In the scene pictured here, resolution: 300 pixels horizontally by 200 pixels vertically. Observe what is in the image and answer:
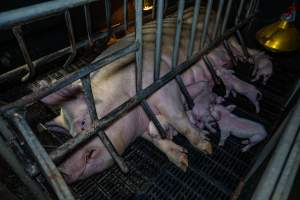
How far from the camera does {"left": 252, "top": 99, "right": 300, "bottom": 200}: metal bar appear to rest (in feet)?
3.17

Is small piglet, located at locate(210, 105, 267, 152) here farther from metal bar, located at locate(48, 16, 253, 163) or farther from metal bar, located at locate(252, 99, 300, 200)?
metal bar, located at locate(252, 99, 300, 200)

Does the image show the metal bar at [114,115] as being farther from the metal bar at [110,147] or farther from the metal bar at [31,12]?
the metal bar at [31,12]

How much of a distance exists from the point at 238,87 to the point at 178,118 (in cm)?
89

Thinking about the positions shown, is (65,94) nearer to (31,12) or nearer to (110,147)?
(110,147)

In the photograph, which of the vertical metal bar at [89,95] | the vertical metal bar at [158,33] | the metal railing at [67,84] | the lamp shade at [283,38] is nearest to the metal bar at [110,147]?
the metal railing at [67,84]

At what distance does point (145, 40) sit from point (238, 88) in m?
1.15

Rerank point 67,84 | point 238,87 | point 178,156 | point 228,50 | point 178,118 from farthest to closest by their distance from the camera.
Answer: point 228,50 → point 238,87 → point 178,118 → point 178,156 → point 67,84

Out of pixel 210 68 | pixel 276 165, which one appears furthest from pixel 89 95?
pixel 210 68

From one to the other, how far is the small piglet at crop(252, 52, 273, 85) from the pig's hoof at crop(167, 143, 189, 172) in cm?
152

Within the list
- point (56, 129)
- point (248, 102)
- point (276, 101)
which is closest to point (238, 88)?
point (248, 102)

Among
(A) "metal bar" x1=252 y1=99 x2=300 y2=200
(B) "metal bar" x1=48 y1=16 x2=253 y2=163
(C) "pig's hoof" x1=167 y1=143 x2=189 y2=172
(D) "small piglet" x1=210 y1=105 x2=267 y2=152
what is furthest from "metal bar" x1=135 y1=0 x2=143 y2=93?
(A) "metal bar" x1=252 y1=99 x2=300 y2=200

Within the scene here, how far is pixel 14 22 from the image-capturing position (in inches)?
44.5

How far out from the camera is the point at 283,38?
3.01m

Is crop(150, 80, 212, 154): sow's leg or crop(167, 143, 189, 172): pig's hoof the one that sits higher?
crop(150, 80, 212, 154): sow's leg
